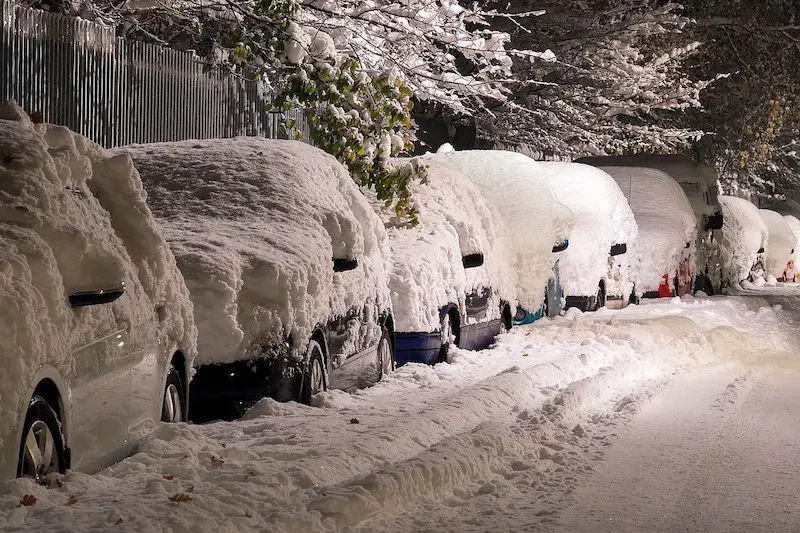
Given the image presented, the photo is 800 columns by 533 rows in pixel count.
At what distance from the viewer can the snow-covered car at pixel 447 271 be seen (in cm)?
1187

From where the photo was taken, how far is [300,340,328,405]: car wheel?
8734 millimetres

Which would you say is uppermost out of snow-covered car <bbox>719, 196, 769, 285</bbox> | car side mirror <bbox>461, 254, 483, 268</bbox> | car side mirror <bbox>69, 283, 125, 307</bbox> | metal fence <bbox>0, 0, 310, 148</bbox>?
metal fence <bbox>0, 0, 310, 148</bbox>

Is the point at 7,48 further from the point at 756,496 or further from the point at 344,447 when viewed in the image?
the point at 756,496

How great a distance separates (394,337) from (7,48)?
13.7 ft

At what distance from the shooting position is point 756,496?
7.05 metres

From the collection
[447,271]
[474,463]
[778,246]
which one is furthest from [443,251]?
[778,246]

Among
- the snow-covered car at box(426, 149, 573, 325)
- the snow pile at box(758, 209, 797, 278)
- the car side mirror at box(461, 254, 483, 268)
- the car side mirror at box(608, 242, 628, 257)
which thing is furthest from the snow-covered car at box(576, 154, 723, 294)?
the car side mirror at box(461, 254, 483, 268)

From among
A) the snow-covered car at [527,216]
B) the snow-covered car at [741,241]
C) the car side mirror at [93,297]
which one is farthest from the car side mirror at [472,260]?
the snow-covered car at [741,241]

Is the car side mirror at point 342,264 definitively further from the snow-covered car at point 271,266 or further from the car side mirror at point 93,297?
the car side mirror at point 93,297

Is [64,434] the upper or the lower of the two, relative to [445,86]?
lower

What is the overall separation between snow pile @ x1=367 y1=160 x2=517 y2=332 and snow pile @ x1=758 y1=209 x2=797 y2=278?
2326cm

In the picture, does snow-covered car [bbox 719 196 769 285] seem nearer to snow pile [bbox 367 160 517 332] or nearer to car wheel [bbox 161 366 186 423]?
snow pile [bbox 367 160 517 332]

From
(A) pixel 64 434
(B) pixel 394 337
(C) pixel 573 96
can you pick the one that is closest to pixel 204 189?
(B) pixel 394 337

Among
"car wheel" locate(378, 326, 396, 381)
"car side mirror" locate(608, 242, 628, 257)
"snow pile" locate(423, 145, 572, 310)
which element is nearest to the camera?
"car wheel" locate(378, 326, 396, 381)
